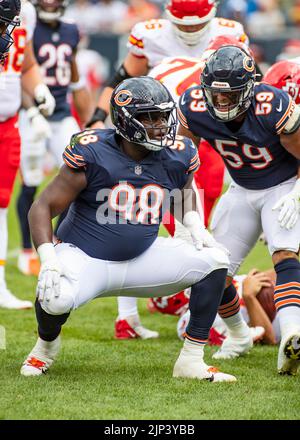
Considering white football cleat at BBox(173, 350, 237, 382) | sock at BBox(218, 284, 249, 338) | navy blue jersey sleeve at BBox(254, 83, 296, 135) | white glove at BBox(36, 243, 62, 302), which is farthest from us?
sock at BBox(218, 284, 249, 338)

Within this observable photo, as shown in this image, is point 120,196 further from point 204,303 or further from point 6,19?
point 6,19

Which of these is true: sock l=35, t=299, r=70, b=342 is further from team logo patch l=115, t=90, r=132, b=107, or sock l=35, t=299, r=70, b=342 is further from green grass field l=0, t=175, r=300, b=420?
team logo patch l=115, t=90, r=132, b=107

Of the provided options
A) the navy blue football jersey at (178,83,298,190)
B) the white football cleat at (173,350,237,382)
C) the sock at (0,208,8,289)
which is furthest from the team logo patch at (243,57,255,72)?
the sock at (0,208,8,289)

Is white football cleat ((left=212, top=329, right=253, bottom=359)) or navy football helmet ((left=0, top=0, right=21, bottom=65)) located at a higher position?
navy football helmet ((left=0, top=0, right=21, bottom=65))

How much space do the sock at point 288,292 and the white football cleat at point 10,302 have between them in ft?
6.78

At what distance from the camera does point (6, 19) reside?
15.8 feet

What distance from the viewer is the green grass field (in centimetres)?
363

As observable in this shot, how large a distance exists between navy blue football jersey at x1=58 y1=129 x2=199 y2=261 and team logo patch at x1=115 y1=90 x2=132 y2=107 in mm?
163

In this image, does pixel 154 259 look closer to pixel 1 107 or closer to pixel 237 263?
pixel 237 263

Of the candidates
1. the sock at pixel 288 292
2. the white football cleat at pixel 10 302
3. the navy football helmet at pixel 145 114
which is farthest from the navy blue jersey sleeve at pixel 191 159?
the white football cleat at pixel 10 302

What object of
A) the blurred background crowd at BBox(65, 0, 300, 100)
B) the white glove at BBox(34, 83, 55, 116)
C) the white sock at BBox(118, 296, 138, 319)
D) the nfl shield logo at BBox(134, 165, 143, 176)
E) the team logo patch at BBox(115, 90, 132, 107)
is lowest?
the blurred background crowd at BBox(65, 0, 300, 100)

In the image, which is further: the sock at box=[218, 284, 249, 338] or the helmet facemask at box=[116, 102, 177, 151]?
the sock at box=[218, 284, 249, 338]

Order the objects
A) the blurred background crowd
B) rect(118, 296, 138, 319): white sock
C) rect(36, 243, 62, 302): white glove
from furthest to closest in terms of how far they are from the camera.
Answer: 1. the blurred background crowd
2. rect(118, 296, 138, 319): white sock
3. rect(36, 243, 62, 302): white glove

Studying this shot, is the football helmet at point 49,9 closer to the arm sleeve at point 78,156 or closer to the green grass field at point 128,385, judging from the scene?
the green grass field at point 128,385
